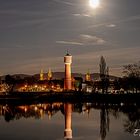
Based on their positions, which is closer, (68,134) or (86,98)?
(68,134)

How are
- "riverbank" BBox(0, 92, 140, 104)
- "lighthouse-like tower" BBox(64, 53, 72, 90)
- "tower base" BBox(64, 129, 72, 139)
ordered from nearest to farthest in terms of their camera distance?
"tower base" BBox(64, 129, 72, 139) < "riverbank" BBox(0, 92, 140, 104) < "lighthouse-like tower" BBox(64, 53, 72, 90)

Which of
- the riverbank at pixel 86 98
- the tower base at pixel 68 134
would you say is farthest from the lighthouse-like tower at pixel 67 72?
the tower base at pixel 68 134

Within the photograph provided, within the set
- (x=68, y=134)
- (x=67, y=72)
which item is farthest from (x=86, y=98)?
(x=67, y=72)

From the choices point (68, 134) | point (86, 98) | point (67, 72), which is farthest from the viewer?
point (67, 72)

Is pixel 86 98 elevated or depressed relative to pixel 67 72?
depressed

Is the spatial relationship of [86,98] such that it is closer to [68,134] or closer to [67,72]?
[68,134]

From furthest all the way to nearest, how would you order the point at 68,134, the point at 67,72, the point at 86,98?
the point at 67,72, the point at 86,98, the point at 68,134

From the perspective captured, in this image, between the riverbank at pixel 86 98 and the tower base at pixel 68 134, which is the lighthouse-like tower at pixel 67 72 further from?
the tower base at pixel 68 134

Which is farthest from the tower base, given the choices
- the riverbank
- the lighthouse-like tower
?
the lighthouse-like tower

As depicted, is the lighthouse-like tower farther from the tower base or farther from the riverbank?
the tower base

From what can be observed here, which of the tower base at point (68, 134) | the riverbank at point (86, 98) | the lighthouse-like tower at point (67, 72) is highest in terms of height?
the lighthouse-like tower at point (67, 72)

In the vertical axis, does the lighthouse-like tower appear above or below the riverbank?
above

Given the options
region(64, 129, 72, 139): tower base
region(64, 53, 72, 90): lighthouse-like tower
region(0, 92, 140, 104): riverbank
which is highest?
region(64, 53, 72, 90): lighthouse-like tower

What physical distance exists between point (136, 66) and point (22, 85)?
5568 centimetres
